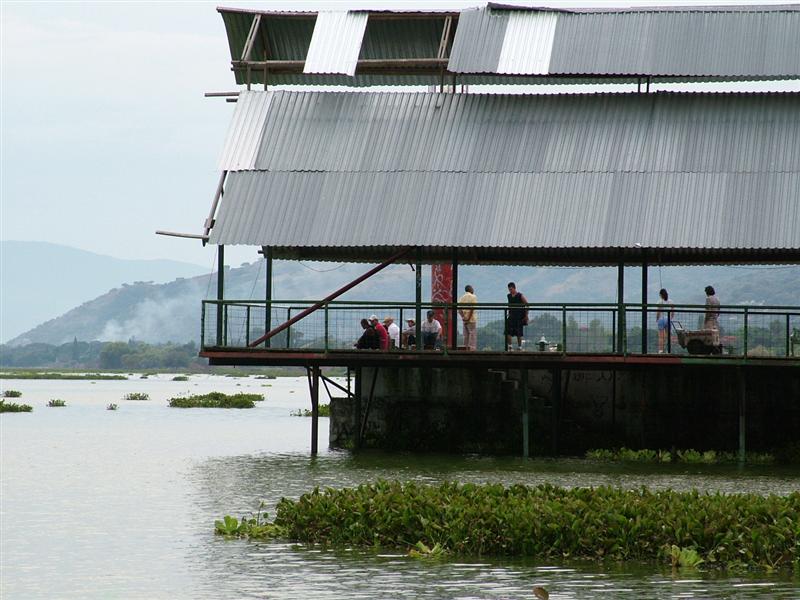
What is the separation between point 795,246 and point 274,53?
14937mm

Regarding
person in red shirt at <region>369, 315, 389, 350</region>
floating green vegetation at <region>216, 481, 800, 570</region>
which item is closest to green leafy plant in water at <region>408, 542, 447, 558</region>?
floating green vegetation at <region>216, 481, 800, 570</region>

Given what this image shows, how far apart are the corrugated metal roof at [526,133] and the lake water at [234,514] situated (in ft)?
24.0

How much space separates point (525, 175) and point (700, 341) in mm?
6039

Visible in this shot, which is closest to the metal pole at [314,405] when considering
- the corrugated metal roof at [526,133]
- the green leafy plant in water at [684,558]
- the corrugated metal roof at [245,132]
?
the corrugated metal roof at [526,133]

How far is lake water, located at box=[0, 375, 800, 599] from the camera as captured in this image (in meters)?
17.4

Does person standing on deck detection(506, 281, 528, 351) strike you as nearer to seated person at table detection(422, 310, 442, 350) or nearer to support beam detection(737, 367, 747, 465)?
seated person at table detection(422, 310, 442, 350)

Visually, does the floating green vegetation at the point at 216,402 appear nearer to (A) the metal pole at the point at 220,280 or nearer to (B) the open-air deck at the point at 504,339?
(A) the metal pole at the point at 220,280

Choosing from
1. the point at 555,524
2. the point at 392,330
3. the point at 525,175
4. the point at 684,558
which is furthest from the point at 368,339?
the point at 684,558

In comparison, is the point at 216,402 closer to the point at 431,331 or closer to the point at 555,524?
the point at 431,331

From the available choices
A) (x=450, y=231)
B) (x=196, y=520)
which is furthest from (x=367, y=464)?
(x=196, y=520)

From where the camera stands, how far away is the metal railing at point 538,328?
3150 cm

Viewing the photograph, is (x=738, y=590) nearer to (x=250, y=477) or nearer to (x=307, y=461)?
(x=250, y=477)

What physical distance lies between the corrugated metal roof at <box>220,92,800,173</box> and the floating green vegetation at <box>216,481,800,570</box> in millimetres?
15112

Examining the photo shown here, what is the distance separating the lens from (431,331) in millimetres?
33344
